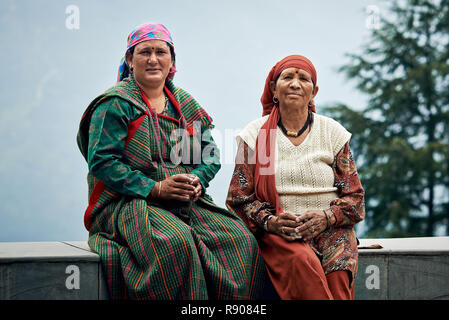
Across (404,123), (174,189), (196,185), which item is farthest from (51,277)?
(404,123)

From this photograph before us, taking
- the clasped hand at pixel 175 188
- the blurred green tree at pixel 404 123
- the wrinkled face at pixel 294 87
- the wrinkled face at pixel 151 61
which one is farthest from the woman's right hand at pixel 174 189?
the blurred green tree at pixel 404 123

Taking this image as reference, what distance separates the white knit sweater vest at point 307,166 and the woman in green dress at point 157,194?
1.06ft

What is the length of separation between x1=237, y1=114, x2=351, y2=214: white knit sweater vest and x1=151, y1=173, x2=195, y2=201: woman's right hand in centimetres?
49

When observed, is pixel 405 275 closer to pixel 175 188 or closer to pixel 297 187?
pixel 297 187

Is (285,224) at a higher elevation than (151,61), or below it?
below

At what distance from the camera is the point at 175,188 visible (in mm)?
3023

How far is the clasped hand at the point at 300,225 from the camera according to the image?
3016mm

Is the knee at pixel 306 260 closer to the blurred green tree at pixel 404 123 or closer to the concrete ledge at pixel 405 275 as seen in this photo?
the concrete ledge at pixel 405 275

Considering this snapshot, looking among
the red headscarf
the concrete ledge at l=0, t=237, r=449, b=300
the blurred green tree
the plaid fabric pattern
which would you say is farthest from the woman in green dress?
the blurred green tree

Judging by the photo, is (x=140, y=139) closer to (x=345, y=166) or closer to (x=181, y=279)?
(x=181, y=279)

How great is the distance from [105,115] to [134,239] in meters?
0.73

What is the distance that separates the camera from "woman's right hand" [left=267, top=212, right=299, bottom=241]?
3.02 metres

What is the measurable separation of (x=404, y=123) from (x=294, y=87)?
35.2ft
